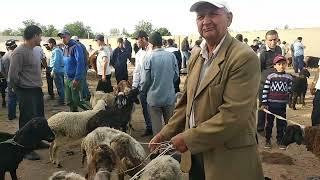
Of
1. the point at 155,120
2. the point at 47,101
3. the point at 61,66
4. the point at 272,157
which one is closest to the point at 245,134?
the point at 155,120

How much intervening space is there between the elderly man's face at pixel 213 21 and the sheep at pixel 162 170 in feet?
7.73

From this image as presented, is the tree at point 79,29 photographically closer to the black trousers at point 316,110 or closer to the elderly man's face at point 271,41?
the elderly man's face at point 271,41

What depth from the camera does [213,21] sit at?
99.5 inches

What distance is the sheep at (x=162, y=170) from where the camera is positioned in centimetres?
453

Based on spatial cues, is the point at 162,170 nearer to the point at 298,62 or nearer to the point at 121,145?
the point at 121,145

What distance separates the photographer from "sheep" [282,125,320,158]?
5.80m

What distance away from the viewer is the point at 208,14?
2.52m

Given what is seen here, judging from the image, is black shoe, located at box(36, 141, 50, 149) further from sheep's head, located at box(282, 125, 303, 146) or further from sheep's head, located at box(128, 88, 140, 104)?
sheep's head, located at box(282, 125, 303, 146)

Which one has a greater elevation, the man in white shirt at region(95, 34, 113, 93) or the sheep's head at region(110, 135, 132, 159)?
the man in white shirt at region(95, 34, 113, 93)

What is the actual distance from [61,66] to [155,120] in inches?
254

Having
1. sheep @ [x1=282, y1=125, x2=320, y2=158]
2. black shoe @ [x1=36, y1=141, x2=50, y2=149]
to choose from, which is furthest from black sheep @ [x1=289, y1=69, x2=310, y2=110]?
black shoe @ [x1=36, y1=141, x2=50, y2=149]

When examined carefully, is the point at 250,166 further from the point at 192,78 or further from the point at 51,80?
the point at 51,80

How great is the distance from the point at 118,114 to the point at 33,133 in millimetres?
2224

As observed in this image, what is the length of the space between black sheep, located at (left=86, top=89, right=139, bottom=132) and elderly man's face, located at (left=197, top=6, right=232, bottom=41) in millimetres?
4935
